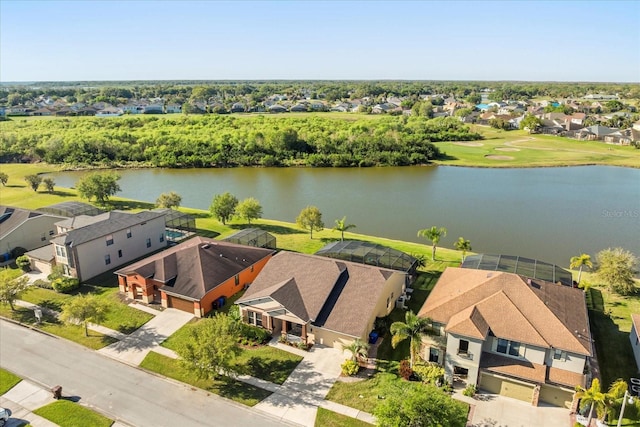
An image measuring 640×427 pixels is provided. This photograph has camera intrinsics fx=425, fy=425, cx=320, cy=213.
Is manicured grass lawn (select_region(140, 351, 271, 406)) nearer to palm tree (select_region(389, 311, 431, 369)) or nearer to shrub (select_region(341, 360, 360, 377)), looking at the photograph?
shrub (select_region(341, 360, 360, 377))

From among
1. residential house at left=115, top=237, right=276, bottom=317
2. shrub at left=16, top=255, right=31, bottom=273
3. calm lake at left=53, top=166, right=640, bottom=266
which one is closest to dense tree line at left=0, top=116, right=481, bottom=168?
calm lake at left=53, top=166, right=640, bottom=266

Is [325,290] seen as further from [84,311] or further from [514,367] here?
[84,311]

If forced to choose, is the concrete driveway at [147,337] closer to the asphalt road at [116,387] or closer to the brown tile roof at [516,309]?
the asphalt road at [116,387]

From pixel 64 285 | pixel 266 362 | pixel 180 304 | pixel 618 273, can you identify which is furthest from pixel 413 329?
pixel 64 285

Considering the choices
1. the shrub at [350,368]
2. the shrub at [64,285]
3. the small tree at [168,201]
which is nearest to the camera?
the shrub at [350,368]

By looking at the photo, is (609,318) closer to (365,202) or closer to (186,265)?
(186,265)

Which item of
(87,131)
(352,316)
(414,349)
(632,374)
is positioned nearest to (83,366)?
(352,316)

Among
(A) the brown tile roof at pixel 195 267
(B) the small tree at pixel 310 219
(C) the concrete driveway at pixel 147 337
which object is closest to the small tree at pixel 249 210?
(B) the small tree at pixel 310 219
